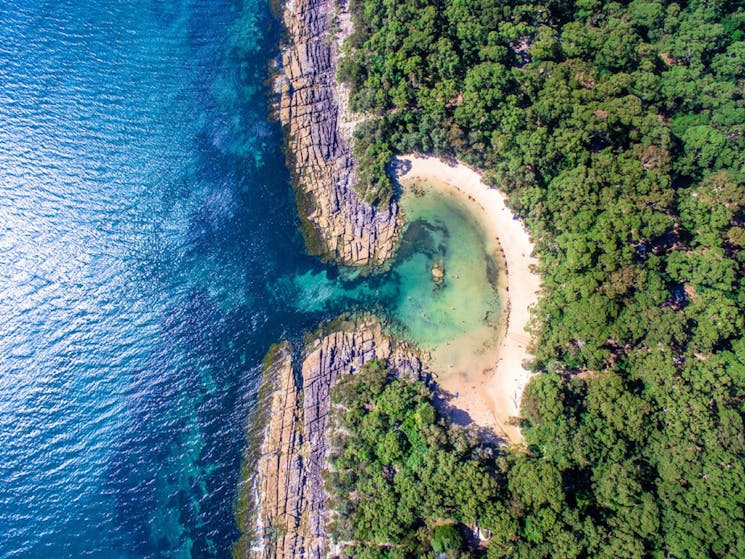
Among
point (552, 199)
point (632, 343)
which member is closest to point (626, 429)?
point (632, 343)

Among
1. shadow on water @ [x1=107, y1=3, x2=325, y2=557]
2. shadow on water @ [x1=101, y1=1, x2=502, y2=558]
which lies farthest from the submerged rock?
shadow on water @ [x1=107, y1=3, x2=325, y2=557]

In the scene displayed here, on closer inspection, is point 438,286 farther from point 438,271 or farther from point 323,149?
point 323,149

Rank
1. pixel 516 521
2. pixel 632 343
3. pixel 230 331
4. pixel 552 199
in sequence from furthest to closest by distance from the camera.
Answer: pixel 230 331
pixel 552 199
pixel 632 343
pixel 516 521

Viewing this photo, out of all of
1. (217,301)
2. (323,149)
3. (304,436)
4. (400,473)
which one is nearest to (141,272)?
(217,301)

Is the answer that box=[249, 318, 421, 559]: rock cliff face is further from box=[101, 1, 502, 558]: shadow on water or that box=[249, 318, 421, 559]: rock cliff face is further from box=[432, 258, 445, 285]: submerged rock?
box=[432, 258, 445, 285]: submerged rock

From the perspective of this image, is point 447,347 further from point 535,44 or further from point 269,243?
point 535,44
